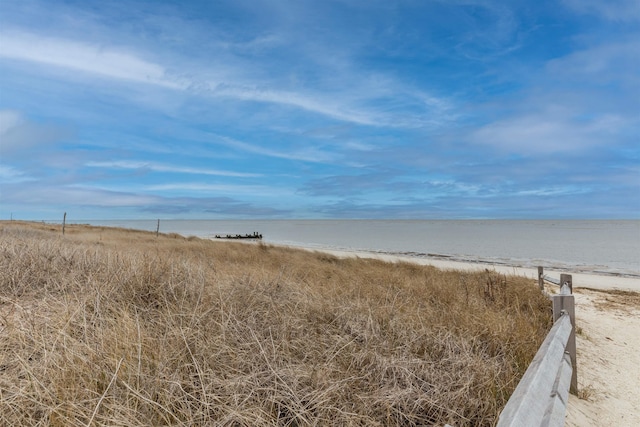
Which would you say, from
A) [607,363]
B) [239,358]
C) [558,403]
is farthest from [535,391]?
[607,363]

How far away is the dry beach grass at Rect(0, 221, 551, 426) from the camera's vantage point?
8.47 feet

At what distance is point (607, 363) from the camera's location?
5758 millimetres

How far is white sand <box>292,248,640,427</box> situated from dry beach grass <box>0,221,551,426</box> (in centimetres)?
80

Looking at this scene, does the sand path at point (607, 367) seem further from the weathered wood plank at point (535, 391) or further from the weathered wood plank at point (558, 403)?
the weathered wood plank at point (535, 391)

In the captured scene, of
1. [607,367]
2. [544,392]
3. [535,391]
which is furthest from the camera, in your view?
[607,367]

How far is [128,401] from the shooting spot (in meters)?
2.48

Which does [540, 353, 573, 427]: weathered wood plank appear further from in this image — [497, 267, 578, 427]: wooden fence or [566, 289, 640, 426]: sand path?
[566, 289, 640, 426]: sand path

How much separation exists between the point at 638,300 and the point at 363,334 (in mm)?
11925

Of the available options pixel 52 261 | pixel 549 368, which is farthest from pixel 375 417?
pixel 52 261

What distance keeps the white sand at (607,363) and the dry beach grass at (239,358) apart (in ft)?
2.61

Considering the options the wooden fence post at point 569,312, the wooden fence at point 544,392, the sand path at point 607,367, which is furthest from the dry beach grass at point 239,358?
the sand path at point 607,367

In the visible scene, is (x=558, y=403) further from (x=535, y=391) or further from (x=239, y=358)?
(x=239, y=358)

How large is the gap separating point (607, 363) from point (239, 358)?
19.2 ft

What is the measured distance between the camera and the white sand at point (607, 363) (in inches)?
161
